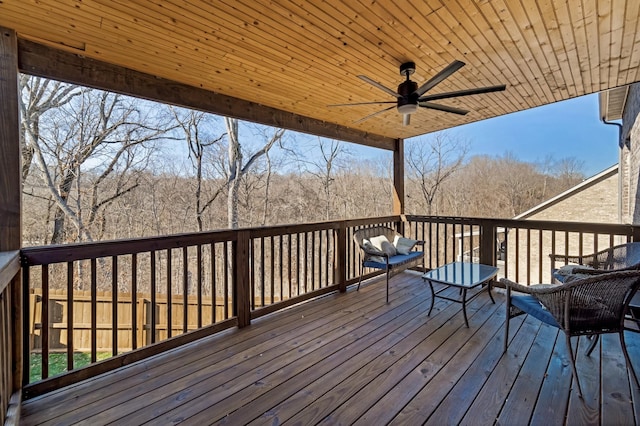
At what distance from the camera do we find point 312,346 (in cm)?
259

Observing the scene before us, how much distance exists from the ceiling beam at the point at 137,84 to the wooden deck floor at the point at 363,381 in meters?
2.41

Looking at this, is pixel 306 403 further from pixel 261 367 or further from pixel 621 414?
pixel 621 414

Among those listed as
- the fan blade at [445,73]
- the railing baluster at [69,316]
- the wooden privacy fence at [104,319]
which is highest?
the fan blade at [445,73]

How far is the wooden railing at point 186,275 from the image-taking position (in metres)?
2.12

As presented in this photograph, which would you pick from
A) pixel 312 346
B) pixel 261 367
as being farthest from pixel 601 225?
pixel 261 367

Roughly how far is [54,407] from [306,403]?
1.62 metres

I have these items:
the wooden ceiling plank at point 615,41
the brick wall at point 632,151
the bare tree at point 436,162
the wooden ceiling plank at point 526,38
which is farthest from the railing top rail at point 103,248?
the bare tree at point 436,162

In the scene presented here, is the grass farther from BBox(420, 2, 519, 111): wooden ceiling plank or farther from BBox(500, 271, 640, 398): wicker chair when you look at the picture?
BBox(420, 2, 519, 111): wooden ceiling plank

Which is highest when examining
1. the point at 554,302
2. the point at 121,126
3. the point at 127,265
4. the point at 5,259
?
the point at 121,126

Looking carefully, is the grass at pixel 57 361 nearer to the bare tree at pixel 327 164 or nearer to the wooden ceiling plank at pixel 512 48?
the wooden ceiling plank at pixel 512 48

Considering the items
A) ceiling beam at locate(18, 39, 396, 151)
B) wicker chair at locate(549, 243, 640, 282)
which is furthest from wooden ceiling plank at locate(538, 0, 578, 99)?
ceiling beam at locate(18, 39, 396, 151)

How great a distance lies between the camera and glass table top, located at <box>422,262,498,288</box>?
9.76 ft

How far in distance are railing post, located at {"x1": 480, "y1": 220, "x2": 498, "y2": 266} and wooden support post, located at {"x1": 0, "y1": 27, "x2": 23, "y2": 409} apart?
4874 mm

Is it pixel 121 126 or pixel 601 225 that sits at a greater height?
pixel 121 126
